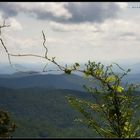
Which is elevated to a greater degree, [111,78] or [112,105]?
[111,78]

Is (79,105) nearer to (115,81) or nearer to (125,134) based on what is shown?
(125,134)

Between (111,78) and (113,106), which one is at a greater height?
(111,78)

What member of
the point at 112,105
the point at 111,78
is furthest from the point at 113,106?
the point at 111,78

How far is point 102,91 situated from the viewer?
12383 millimetres

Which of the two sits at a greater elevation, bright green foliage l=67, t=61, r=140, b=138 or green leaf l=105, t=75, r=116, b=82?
green leaf l=105, t=75, r=116, b=82

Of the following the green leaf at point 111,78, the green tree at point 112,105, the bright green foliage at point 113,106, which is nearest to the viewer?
the green leaf at point 111,78

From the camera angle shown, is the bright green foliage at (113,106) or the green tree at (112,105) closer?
the green tree at (112,105)

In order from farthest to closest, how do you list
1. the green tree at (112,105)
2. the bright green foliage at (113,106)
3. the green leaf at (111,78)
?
the bright green foliage at (113,106)
the green tree at (112,105)
the green leaf at (111,78)

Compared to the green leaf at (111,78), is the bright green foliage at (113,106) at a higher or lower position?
lower

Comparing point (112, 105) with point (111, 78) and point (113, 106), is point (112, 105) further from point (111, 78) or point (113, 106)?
point (111, 78)

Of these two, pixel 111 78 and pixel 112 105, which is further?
pixel 112 105

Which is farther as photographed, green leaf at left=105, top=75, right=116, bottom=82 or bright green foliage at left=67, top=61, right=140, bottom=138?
bright green foliage at left=67, top=61, right=140, bottom=138

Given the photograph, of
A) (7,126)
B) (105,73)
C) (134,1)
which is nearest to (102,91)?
(105,73)

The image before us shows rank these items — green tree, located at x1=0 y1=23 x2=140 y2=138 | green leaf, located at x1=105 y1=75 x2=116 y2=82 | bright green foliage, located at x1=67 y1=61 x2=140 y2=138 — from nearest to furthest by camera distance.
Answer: green leaf, located at x1=105 y1=75 x2=116 y2=82 → green tree, located at x1=0 y1=23 x2=140 y2=138 → bright green foliage, located at x1=67 y1=61 x2=140 y2=138
